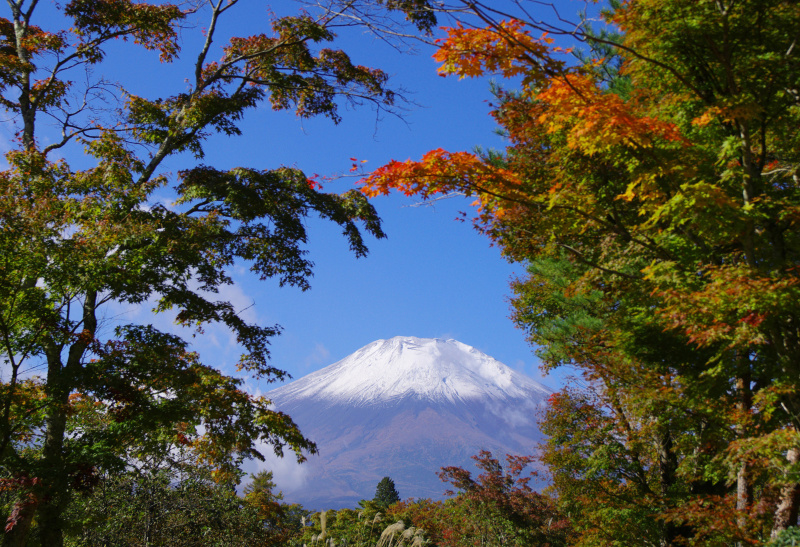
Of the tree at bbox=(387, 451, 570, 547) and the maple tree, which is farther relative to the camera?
the tree at bbox=(387, 451, 570, 547)

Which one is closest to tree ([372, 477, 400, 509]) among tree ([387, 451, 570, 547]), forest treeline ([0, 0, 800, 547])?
tree ([387, 451, 570, 547])

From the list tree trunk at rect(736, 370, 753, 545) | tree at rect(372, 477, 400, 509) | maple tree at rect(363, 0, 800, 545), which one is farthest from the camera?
tree at rect(372, 477, 400, 509)

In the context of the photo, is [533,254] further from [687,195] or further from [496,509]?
[496,509]

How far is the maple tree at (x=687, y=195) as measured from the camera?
3.88 meters

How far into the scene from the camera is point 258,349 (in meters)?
8.00

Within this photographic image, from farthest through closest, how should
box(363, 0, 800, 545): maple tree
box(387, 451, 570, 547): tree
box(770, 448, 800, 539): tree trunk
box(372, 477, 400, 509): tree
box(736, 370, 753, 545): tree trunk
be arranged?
box(372, 477, 400, 509): tree → box(387, 451, 570, 547): tree → box(736, 370, 753, 545): tree trunk → box(770, 448, 800, 539): tree trunk → box(363, 0, 800, 545): maple tree

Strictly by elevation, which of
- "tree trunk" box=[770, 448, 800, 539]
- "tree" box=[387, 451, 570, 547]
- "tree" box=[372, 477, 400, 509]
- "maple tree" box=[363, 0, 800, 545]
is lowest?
"tree" box=[372, 477, 400, 509]

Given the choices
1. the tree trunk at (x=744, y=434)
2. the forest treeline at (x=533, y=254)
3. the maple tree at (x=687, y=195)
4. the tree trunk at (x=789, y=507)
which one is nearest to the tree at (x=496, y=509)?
the forest treeline at (x=533, y=254)

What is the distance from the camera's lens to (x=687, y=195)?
377 centimetres

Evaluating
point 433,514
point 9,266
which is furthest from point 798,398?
point 433,514

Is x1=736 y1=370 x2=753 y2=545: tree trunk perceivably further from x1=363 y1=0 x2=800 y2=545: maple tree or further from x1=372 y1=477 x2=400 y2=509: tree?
x1=372 y1=477 x2=400 y2=509: tree

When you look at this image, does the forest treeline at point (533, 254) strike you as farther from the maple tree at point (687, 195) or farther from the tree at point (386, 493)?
Result: the tree at point (386, 493)

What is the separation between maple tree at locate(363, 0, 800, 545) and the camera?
3.88m

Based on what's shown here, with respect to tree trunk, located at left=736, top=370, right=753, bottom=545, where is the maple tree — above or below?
above
